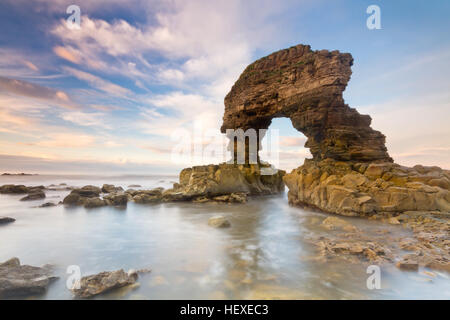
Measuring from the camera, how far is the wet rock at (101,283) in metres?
3.02

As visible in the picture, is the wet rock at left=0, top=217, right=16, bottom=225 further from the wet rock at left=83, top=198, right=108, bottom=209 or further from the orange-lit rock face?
the orange-lit rock face

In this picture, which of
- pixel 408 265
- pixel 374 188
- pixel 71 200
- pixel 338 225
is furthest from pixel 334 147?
pixel 71 200

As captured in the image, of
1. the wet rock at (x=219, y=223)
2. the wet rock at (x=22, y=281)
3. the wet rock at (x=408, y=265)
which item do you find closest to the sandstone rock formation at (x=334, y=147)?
the wet rock at (x=408, y=265)

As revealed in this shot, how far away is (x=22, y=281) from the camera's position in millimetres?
3107

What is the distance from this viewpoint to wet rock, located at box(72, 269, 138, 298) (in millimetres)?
3018

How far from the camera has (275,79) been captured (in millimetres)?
16000

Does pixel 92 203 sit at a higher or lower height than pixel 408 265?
lower

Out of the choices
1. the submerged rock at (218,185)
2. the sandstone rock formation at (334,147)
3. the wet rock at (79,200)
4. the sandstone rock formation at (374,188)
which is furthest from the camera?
the submerged rock at (218,185)

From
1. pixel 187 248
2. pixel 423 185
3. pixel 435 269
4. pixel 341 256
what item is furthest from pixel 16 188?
pixel 423 185

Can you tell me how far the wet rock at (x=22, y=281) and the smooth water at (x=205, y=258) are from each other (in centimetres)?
19

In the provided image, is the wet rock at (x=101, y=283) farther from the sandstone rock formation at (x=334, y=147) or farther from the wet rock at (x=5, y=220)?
the sandstone rock formation at (x=334, y=147)

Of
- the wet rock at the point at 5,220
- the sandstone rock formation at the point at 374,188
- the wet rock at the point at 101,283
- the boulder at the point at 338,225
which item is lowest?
the wet rock at the point at 5,220

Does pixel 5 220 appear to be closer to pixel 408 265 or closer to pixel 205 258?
pixel 205 258

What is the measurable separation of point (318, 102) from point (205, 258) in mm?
11746
